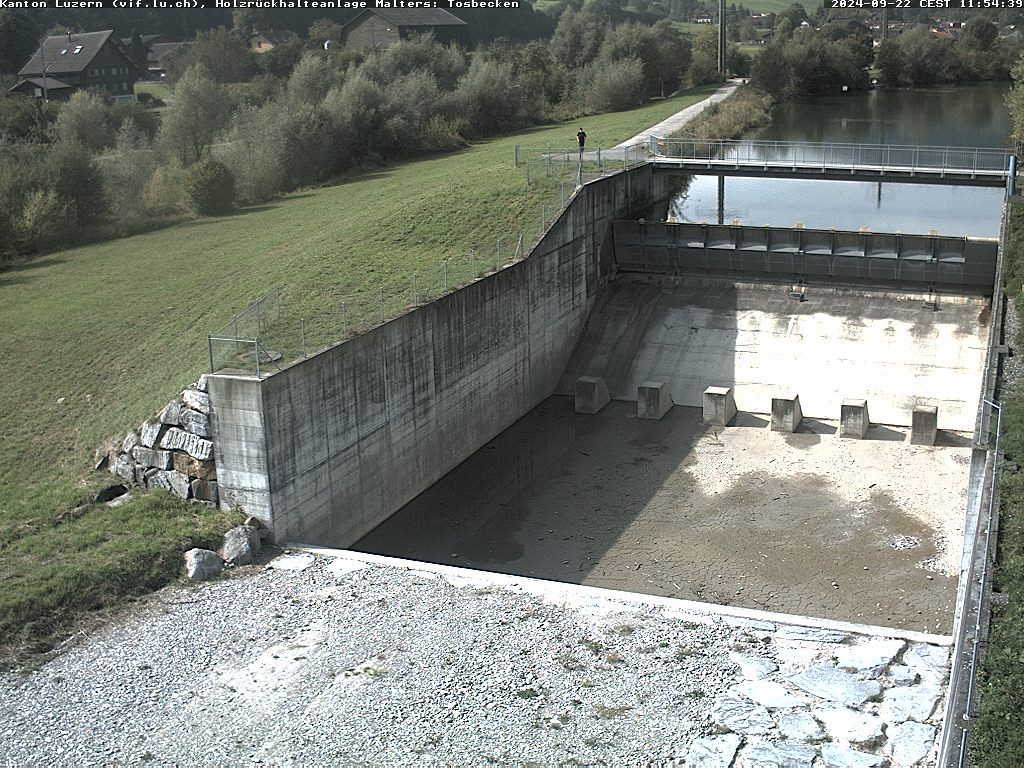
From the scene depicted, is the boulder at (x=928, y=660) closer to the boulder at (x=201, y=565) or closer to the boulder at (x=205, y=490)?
the boulder at (x=201, y=565)

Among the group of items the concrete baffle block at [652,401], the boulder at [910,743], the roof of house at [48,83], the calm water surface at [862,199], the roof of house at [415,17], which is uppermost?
the roof of house at [415,17]

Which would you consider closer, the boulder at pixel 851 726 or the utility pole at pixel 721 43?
the boulder at pixel 851 726

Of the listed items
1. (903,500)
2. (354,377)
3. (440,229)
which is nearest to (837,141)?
(440,229)

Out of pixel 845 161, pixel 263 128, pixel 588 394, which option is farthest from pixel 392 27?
pixel 588 394

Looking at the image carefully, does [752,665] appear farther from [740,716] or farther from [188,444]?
[188,444]

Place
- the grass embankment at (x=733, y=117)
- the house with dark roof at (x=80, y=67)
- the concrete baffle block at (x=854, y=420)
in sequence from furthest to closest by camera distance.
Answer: the house with dark roof at (x=80, y=67) < the grass embankment at (x=733, y=117) < the concrete baffle block at (x=854, y=420)

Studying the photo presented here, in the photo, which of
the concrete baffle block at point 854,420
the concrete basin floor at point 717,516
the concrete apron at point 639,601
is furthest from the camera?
the concrete baffle block at point 854,420

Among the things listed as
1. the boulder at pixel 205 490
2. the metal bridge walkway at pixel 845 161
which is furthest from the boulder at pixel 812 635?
the metal bridge walkway at pixel 845 161

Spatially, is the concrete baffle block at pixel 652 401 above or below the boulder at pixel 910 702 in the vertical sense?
below
